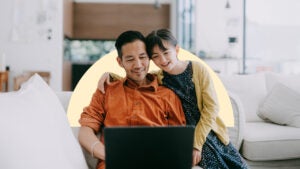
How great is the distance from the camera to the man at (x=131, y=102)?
154 cm

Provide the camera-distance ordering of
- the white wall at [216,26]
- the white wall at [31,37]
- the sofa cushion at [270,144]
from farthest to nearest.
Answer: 1. the white wall at [216,26]
2. the white wall at [31,37]
3. the sofa cushion at [270,144]

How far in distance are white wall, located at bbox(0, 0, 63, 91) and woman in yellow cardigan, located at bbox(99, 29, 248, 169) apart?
4.96 meters

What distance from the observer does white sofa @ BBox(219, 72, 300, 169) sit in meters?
2.46

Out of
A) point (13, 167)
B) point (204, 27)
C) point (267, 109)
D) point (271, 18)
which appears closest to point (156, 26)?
point (204, 27)

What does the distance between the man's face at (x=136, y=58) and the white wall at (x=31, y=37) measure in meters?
5.00

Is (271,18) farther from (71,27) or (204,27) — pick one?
(71,27)

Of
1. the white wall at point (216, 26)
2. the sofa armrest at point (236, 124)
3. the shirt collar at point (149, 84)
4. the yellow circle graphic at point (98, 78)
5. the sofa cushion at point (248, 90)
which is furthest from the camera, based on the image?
the white wall at point (216, 26)

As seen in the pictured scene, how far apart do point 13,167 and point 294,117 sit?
91.8 inches

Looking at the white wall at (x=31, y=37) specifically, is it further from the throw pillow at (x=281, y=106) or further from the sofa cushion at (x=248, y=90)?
the throw pillow at (x=281, y=106)

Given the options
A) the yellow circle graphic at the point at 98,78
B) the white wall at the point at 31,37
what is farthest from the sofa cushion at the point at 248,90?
the white wall at the point at 31,37

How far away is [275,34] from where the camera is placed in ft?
22.4

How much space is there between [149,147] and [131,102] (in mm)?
549

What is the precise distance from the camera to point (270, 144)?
2479 mm

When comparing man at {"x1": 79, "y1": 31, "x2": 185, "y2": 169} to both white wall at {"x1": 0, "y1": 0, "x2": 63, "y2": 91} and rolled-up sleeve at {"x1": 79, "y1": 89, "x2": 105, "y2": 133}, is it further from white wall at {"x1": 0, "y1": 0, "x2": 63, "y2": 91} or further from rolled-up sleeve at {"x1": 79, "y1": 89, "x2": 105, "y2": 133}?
white wall at {"x1": 0, "y1": 0, "x2": 63, "y2": 91}
